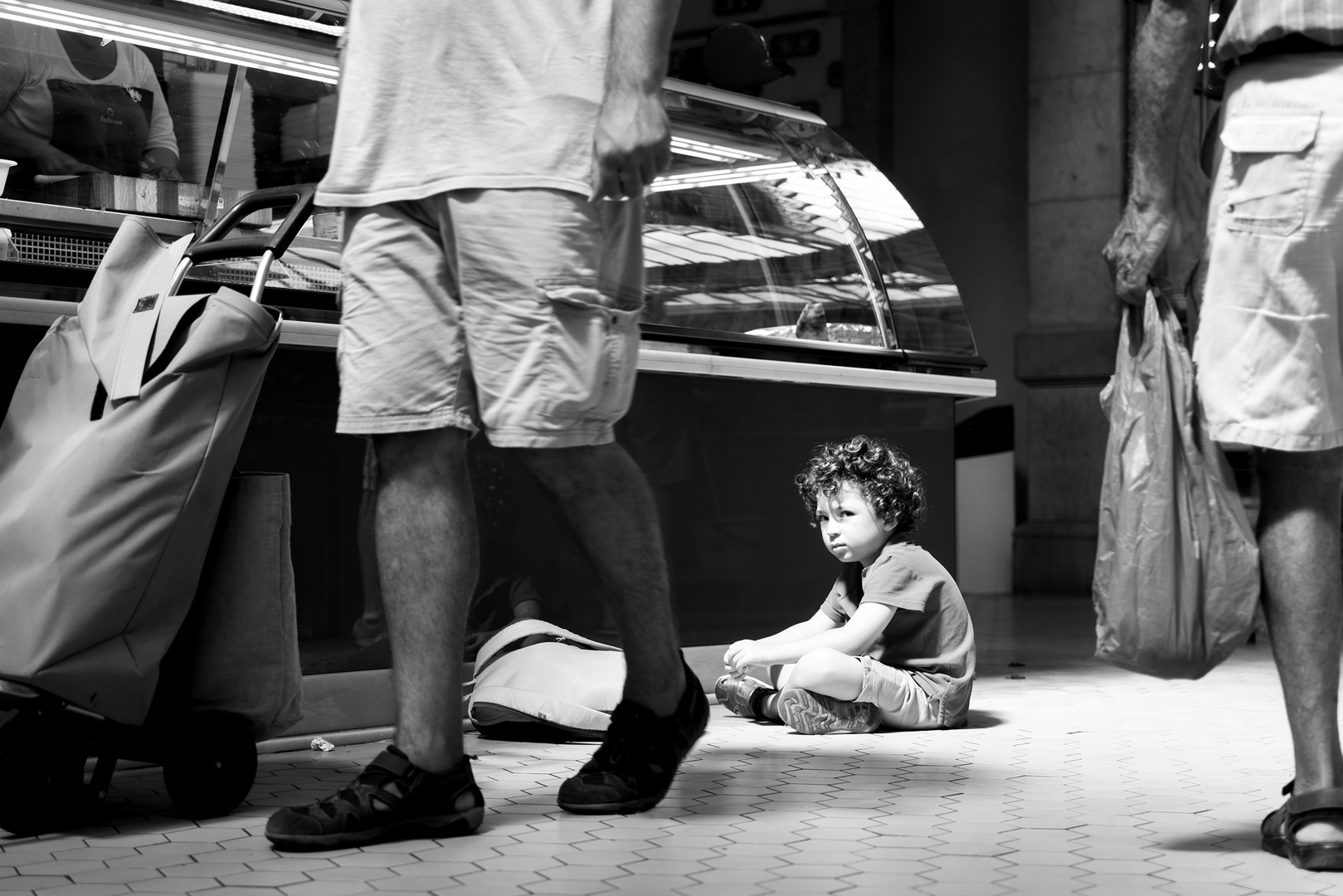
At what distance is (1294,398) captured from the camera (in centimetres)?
191

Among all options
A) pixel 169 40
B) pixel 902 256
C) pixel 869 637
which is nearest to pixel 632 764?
pixel 869 637

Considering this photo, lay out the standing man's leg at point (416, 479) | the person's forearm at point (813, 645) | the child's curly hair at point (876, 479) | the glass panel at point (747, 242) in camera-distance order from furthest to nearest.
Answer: the glass panel at point (747, 242) < the child's curly hair at point (876, 479) < the person's forearm at point (813, 645) < the standing man's leg at point (416, 479)

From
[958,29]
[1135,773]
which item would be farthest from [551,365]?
[958,29]

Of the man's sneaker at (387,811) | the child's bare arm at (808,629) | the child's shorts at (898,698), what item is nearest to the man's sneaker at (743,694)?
the child's bare arm at (808,629)

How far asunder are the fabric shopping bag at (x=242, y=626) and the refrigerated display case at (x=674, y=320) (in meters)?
0.58

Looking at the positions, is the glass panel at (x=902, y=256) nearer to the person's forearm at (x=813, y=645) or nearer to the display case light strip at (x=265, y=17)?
the person's forearm at (x=813, y=645)

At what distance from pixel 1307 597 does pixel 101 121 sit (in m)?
2.40

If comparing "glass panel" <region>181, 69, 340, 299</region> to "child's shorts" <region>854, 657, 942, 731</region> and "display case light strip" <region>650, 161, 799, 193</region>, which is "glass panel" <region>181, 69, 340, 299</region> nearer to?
"display case light strip" <region>650, 161, 799, 193</region>

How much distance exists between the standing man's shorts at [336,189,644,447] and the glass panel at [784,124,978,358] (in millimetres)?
2434

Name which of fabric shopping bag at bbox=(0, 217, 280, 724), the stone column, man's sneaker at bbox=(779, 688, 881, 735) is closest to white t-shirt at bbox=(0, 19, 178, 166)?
fabric shopping bag at bbox=(0, 217, 280, 724)

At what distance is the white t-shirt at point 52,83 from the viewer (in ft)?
9.16

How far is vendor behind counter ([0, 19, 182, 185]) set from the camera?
279 centimetres

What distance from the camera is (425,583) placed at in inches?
81.8

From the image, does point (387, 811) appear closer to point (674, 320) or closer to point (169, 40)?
point (169, 40)
